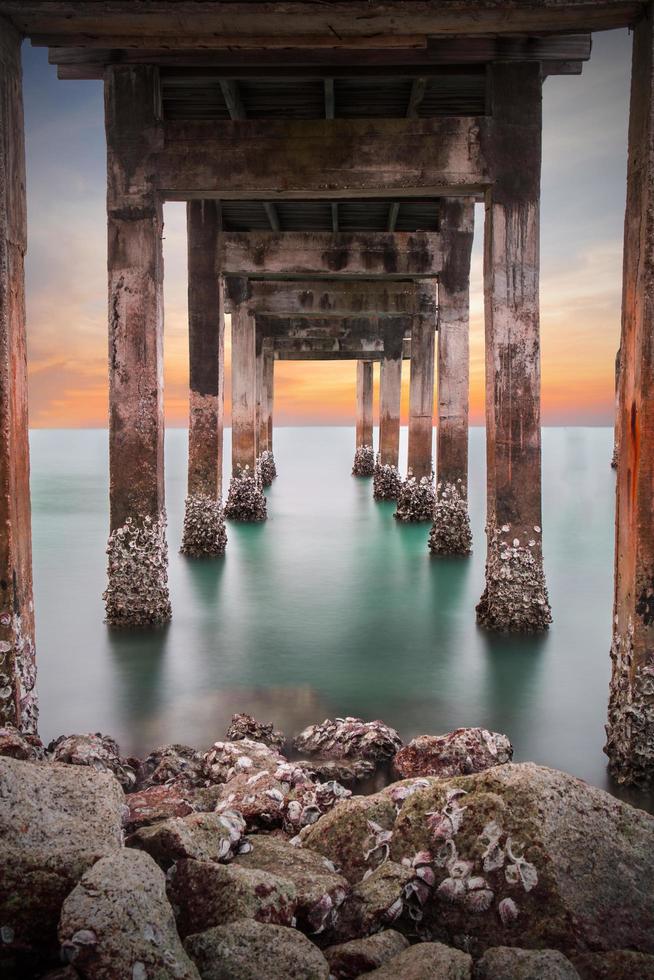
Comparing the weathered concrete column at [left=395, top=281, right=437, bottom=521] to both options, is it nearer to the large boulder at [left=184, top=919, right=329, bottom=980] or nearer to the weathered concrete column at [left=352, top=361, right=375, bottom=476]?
the large boulder at [left=184, top=919, right=329, bottom=980]

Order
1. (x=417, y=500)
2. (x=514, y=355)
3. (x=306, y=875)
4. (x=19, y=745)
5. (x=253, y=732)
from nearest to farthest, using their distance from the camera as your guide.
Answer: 1. (x=306, y=875)
2. (x=19, y=745)
3. (x=253, y=732)
4. (x=514, y=355)
5. (x=417, y=500)

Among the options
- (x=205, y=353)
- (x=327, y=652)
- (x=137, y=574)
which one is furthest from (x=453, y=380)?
(x=137, y=574)

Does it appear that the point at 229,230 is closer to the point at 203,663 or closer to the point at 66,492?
the point at 203,663

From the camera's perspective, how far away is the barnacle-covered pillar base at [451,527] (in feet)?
38.7

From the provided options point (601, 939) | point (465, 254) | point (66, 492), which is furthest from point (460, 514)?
point (66, 492)

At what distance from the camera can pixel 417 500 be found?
632 inches

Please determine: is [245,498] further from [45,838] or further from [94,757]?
[45,838]

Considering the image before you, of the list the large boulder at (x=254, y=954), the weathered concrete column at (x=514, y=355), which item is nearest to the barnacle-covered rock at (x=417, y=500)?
the weathered concrete column at (x=514, y=355)

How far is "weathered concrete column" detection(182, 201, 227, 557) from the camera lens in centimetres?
1125

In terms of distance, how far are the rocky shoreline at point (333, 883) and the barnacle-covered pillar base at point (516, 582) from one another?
13.2ft

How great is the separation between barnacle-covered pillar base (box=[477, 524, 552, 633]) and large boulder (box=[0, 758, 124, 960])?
200 inches

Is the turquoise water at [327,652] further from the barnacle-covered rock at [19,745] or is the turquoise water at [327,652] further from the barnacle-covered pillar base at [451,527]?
the barnacle-covered rock at [19,745]

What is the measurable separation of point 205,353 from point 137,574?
4.65m

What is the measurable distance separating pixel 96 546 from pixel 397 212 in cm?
839
